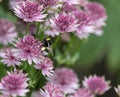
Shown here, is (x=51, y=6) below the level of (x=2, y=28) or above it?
above

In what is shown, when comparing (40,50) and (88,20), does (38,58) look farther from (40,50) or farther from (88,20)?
(88,20)

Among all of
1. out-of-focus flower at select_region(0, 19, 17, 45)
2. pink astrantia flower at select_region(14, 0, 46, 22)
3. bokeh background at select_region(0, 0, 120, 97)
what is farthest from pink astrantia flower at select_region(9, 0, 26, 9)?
bokeh background at select_region(0, 0, 120, 97)

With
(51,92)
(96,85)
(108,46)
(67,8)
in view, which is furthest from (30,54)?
(108,46)

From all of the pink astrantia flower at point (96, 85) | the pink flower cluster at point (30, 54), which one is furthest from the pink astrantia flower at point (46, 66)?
the pink astrantia flower at point (96, 85)

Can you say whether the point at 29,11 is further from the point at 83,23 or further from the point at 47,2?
the point at 83,23

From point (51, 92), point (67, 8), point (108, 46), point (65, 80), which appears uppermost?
point (67, 8)

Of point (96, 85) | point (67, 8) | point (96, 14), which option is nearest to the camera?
point (67, 8)

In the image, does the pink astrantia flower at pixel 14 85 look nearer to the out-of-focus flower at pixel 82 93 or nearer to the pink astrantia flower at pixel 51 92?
the pink astrantia flower at pixel 51 92

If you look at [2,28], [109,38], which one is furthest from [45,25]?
[109,38]
